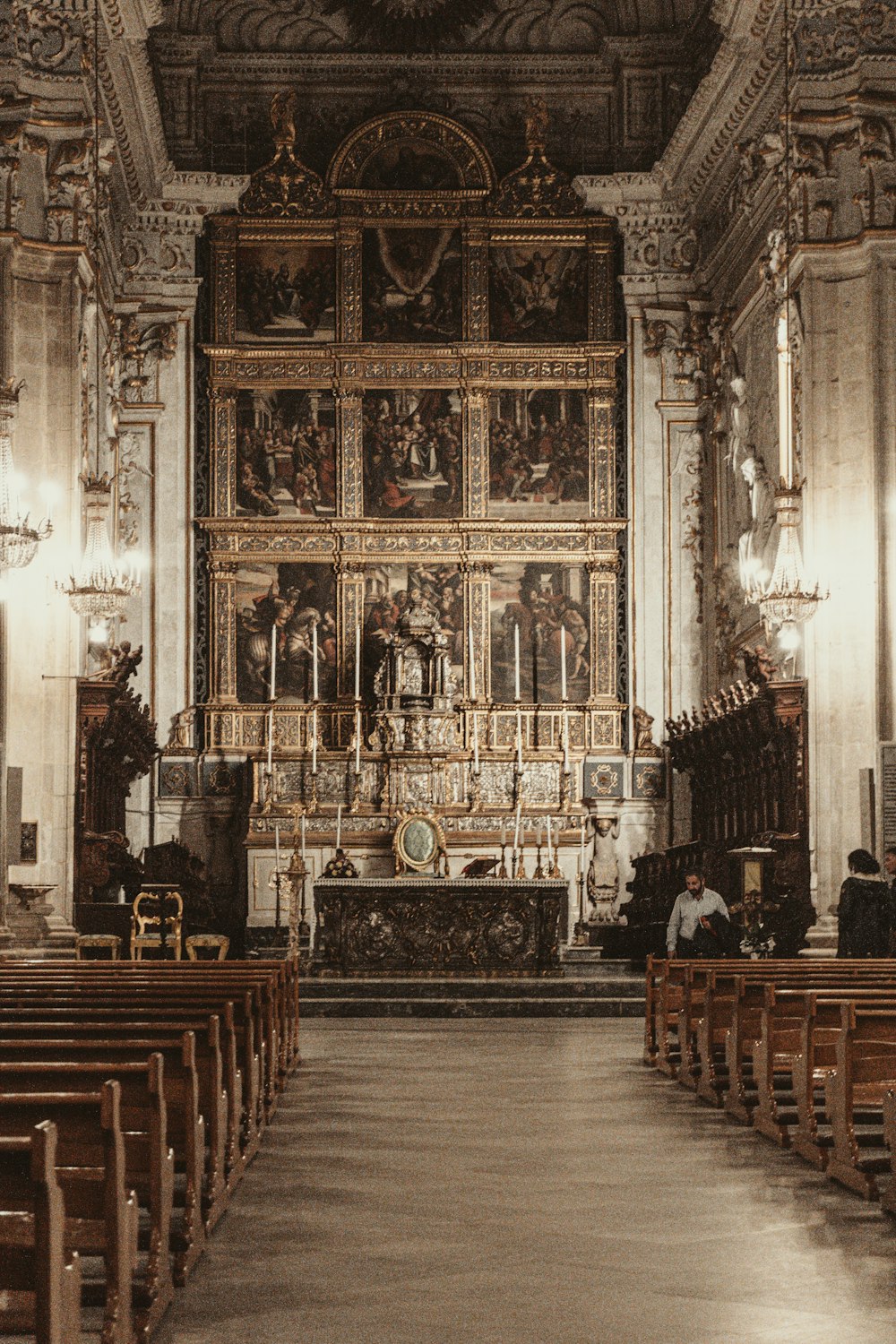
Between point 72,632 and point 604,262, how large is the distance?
34.8ft

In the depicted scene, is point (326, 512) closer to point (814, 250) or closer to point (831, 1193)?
point (814, 250)

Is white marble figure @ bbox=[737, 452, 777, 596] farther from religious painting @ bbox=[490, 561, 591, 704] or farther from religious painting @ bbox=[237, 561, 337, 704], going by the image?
religious painting @ bbox=[237, 561, 337, 704]

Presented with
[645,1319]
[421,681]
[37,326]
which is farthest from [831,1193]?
[421,681]

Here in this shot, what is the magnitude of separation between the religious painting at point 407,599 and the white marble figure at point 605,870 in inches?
110

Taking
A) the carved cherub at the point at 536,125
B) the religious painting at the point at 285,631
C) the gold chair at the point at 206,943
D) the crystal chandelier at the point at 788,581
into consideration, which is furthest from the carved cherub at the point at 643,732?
the crystal chandelier at the point at 788,581

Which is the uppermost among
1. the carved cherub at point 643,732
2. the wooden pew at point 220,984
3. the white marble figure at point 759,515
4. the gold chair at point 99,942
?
the white marble figure at point 759,515

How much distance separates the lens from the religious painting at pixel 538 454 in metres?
26.4

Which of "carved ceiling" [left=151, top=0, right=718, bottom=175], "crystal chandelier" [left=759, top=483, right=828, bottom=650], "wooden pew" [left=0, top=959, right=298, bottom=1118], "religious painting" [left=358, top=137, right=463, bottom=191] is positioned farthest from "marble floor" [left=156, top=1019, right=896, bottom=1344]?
"carved ceiling" [left=151, top=0, right=718, bottom=175]

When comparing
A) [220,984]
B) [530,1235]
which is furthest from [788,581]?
[530,1235]

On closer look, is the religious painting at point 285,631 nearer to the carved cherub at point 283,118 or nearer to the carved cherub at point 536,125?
the carved cherub at point 283,118

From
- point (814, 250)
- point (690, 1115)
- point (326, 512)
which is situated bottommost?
point (690, 1115)

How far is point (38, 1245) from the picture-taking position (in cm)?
381

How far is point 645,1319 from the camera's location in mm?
5555

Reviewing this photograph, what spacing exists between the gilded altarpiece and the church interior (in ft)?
0.23
